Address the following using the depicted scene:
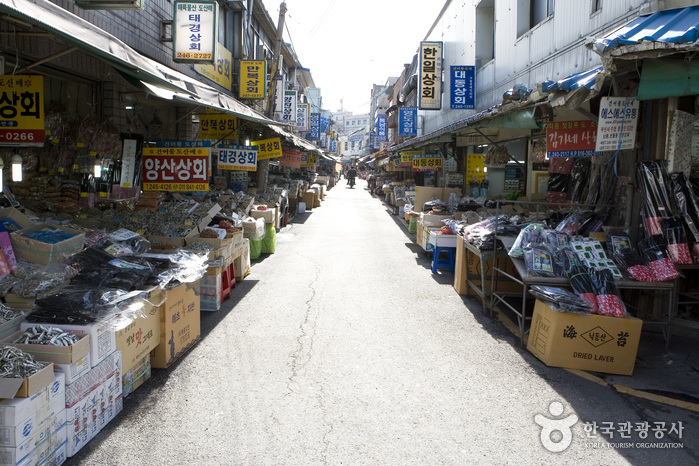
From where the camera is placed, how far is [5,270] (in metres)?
4.74

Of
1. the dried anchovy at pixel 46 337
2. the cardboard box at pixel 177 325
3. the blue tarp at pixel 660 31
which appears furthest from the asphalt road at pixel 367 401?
the blue tarp at pixel 660 31

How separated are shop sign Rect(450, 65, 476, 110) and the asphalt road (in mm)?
10135

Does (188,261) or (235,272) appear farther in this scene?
(235,272)

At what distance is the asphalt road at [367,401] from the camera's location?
3.61 m

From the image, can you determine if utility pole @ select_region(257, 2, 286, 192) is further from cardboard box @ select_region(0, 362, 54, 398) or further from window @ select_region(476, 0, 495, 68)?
cardboard box @ select_region(0, 362, 54, 398)

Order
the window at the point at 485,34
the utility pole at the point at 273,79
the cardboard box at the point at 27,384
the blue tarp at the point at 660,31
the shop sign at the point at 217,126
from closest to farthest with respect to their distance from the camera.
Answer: the cardboard box at the point at 27,384
the blue tarp at the point at 660,31
the shop sign at the point at 217,126
the window at the point at 485,34
the utility pole at the point at 273,79

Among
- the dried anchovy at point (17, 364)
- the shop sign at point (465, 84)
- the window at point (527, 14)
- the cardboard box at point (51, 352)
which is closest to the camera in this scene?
the dried anchovy at point (17, 364)

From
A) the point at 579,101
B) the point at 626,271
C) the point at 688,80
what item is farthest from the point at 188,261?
the point at 688,80

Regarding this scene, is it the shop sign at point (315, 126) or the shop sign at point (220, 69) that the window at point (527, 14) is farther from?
the shop sign at point (315, 126)

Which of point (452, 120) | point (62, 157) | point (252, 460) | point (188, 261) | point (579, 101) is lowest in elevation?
point (252, 460)

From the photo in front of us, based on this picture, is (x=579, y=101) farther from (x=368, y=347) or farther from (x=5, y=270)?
(x=5, y=270)

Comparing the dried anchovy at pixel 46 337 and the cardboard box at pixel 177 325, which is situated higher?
the dried anchovy at pixel 46 337

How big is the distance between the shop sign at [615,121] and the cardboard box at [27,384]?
20.0 feet

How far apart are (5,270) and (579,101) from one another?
6554mm
